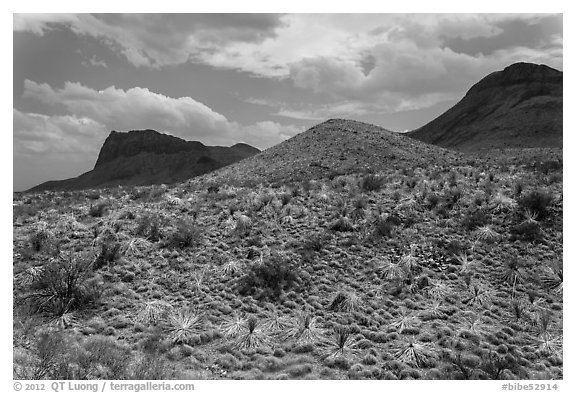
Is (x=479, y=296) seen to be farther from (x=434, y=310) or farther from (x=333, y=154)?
(x=333, y=154)

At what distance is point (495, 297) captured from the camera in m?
10.2

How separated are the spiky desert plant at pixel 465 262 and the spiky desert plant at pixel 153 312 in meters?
8.50

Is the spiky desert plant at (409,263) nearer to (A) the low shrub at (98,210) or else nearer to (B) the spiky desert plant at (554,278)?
(B) the spiky desert plant at (554,278)

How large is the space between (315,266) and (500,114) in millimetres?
138091

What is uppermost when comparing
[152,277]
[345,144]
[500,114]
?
[500,114]

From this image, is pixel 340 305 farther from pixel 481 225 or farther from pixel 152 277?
pixel 481 225

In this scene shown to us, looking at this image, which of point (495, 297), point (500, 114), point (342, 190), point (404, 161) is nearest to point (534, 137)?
point (500, 114)

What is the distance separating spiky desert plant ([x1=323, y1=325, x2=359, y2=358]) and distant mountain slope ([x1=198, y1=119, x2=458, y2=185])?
33276 millimetres

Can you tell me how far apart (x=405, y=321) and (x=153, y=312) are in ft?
20.4

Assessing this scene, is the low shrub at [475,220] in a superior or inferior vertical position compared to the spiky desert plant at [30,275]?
superior

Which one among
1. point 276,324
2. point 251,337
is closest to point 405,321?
point 276,324

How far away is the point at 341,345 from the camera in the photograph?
8.31 m

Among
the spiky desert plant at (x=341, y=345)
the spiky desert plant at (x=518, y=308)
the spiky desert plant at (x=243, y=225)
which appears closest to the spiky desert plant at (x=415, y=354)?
the spiky desert plant at (x=341, y=345)

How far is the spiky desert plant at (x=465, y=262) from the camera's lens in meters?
11.3
